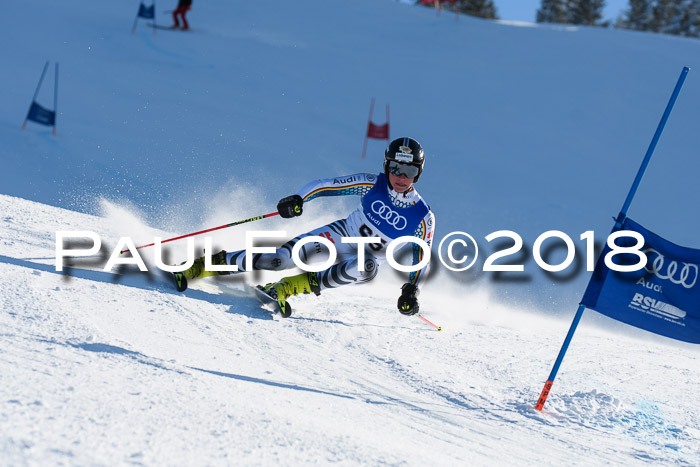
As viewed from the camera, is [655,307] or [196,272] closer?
[655,307]

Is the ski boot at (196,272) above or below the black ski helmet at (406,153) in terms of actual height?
below

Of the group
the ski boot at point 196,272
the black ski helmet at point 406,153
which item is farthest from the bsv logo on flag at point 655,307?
the ski boot at point 196,272

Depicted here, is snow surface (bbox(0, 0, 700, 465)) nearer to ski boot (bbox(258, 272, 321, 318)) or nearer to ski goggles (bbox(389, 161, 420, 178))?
ski boot (bbox(258, 272, 321, 318))

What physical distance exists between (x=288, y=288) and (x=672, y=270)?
2.74 metres

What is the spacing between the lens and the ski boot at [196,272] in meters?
4.84

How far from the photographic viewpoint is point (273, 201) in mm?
9875

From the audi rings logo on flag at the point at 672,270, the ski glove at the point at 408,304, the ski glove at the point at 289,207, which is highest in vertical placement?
the audi rings logo on flag at the point at 672,270

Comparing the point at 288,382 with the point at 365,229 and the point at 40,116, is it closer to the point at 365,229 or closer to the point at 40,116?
the point at 365,229

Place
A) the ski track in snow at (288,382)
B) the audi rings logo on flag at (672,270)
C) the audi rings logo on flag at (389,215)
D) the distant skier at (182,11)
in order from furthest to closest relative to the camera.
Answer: the distant skier at (182,11), the audi rings logo on flag at (389,215), the audi rings logo on flag at (672,270), the ski track in snow at (288,382)

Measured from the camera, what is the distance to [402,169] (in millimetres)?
5125

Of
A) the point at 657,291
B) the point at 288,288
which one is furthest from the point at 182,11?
the point at 657,291

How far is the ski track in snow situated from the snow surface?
0.02 meters

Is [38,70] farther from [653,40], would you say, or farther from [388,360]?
[653,40]

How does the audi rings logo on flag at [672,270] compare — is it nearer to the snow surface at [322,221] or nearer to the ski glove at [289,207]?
the snow surface at [322,221]
